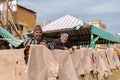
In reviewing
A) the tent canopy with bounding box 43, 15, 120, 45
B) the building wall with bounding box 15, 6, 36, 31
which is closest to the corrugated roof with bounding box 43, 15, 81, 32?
the tent canopy with bounding box 43, 15, 120, 45

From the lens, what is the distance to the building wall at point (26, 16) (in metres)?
31.6

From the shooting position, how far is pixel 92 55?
6.59m

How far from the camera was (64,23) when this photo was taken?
12414 millimetres

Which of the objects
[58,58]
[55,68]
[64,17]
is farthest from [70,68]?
[64,17]

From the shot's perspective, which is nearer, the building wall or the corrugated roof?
the corrugated roof

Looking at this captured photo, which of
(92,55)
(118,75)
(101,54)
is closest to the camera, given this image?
(92,55)

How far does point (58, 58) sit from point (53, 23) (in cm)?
838

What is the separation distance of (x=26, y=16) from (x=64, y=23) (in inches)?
868

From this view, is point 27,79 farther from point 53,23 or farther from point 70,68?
point 53,23

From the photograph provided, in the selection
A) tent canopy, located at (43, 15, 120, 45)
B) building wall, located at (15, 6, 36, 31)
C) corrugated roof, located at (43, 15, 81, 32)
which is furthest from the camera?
building wall, located at (15, 6, 36, 31)

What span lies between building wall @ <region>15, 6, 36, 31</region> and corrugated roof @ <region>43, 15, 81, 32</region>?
1858 cm

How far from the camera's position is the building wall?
31.6 metres

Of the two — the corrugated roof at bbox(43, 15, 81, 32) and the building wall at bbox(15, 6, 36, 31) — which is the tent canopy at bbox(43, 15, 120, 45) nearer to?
the corrugated roof at bbox(43, 15, 81, 32)

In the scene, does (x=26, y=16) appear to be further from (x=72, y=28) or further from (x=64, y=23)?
(x=72, y=28)
